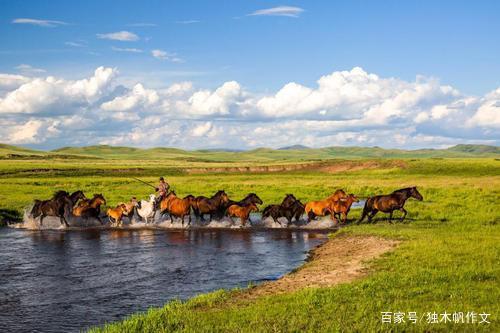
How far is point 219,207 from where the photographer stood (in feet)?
89.3

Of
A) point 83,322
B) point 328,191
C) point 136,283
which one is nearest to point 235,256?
point 136,283

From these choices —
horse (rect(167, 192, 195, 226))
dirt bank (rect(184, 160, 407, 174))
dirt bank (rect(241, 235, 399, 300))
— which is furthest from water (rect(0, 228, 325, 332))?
dirt bank (rect(184, 160, 407, 174))

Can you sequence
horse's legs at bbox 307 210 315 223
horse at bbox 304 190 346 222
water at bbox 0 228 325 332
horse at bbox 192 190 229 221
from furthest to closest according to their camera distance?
horse at bbox 192 190 229 221 < horse's legs at bbox 307 210 315 223 < horse at bbox 304 190 346 222 < water at bbox 0 228 325 332

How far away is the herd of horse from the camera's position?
86.3 feet

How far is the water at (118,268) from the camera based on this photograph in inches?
468

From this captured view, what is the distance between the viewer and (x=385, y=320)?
9438 mm

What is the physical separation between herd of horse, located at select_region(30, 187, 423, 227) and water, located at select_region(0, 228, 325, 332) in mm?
1472

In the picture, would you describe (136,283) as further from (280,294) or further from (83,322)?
(280,294)

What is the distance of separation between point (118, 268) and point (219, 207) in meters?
11.0

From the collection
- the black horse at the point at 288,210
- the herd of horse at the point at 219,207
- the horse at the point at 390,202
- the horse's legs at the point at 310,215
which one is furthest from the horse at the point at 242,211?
the horse at the point at 390,202

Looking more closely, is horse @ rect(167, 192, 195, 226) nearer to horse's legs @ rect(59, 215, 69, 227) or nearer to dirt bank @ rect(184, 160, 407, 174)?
horse's legs @ rect(59, 215, 69, 227)

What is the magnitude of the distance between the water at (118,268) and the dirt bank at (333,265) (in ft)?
2.77

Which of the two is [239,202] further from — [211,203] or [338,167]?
[338,167]

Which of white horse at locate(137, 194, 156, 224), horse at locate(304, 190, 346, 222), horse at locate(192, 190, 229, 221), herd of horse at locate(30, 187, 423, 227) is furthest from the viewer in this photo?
white horse at locate(137, 194, 156, 224)
